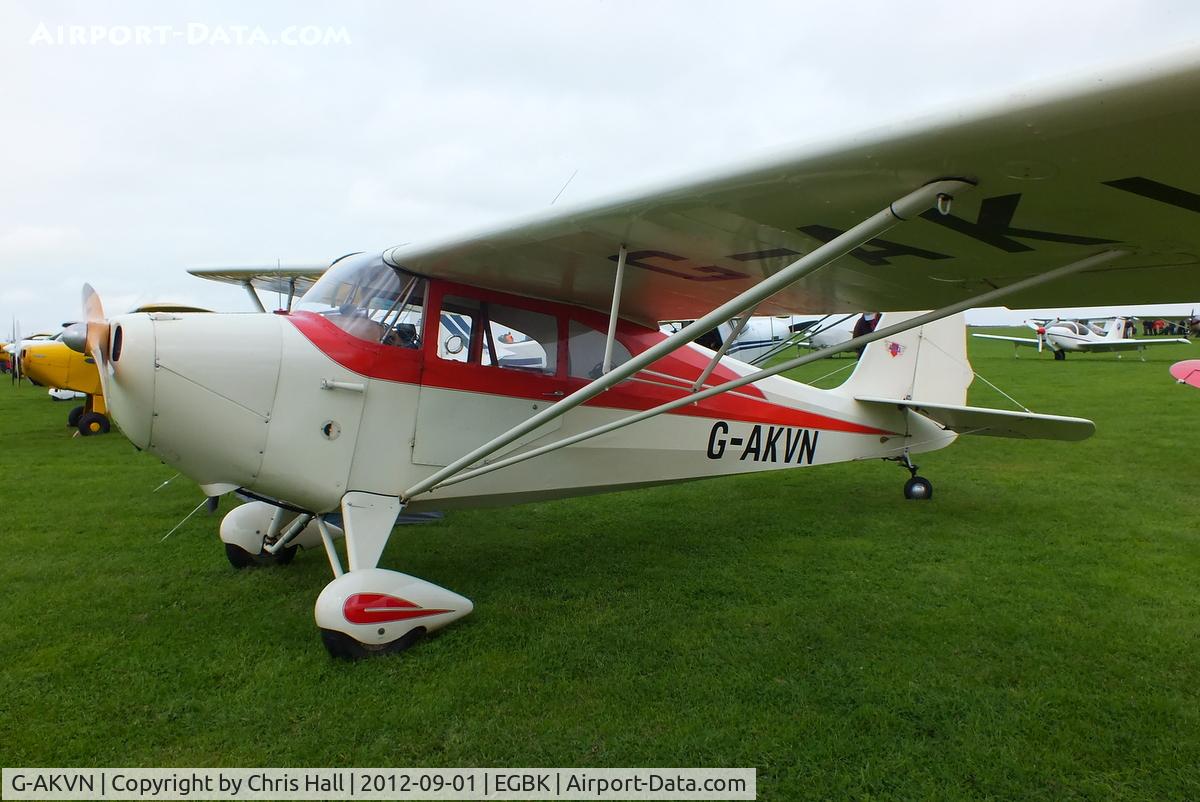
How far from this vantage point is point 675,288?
400 centimetres

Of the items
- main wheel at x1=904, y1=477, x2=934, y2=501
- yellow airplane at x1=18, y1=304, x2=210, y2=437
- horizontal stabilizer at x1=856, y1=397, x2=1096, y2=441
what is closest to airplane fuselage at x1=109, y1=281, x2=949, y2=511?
horizontal stabilizer at x1=856, y1=397, x2=1096, y2=441

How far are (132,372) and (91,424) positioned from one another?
Result: 1036cm

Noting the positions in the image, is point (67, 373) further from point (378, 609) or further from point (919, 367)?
point (919, 367)

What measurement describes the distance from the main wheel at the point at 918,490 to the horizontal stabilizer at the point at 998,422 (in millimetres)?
591

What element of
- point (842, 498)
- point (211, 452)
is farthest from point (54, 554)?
point (842, 498)

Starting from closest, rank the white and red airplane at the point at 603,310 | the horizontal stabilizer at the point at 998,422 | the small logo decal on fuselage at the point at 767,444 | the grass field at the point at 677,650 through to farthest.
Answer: the white and red airplane at the point at 603,310
the grass field at the point at 677,650
the small logo decal on fuselage at the point at 767,444
the horizontal stabilizer at the point at 998,422

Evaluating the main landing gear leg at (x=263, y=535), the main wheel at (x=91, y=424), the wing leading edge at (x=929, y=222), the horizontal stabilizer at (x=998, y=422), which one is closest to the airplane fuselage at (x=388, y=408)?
the wing leading edge at (x=929, y=222)

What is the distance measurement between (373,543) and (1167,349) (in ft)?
119

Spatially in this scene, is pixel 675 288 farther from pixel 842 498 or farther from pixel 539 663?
pixel 842 498

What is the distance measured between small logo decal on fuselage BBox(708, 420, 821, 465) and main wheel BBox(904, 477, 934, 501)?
162cm

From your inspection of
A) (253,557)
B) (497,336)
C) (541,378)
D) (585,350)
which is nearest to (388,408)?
(497,336)

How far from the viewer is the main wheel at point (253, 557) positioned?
457 cm

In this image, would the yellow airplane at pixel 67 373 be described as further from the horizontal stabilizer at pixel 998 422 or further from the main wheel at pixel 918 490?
the main wheel at pixel 918 490

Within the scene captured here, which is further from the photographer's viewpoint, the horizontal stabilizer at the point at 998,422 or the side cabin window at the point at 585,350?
the horizontal stabilizer at the point at 998,422
